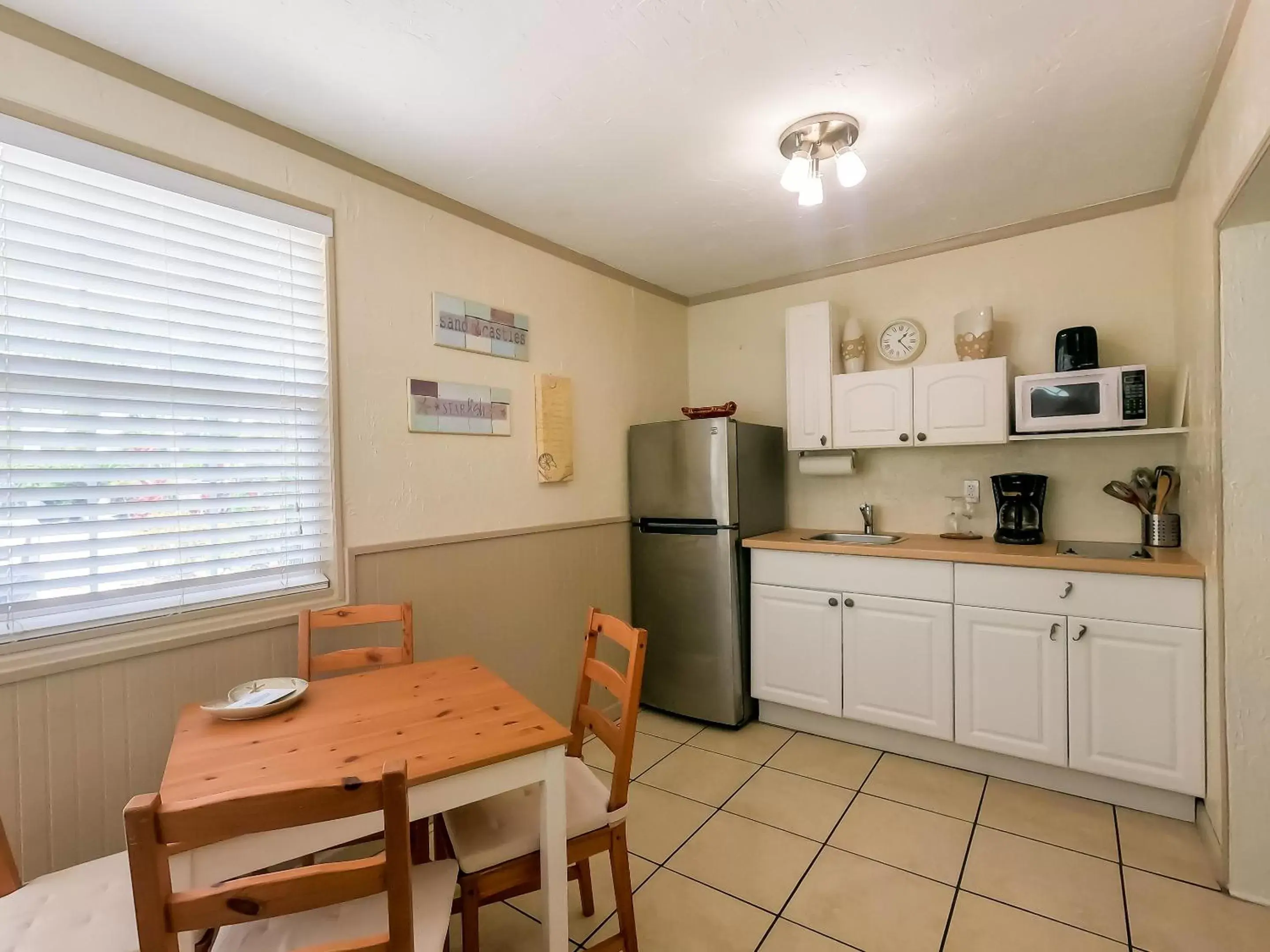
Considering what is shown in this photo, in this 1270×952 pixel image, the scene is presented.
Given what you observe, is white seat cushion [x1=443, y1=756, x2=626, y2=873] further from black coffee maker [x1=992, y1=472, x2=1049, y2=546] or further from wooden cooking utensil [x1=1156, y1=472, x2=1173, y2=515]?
wooden cooking utensil [x1=1156, y1=472, x2=1173, y2=515]

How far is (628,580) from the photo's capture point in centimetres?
339

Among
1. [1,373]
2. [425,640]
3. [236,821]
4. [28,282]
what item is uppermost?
[28,282]

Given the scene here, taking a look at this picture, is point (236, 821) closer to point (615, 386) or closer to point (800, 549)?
point (800, 549)

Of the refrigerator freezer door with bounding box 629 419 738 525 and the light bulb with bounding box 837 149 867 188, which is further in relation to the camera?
the refrigerator freezer door with bounding box 629 419 738 525

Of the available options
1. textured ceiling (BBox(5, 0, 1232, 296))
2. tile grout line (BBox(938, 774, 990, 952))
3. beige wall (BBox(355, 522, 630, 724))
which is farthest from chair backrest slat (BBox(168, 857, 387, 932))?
textured ceiling (BBox(5, 0, 1232, 296))

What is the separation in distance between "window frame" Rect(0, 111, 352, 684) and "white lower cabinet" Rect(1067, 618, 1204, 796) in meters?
2.72

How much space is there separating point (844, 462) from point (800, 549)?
0.61 meters

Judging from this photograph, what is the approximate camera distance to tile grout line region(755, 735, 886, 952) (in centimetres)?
173

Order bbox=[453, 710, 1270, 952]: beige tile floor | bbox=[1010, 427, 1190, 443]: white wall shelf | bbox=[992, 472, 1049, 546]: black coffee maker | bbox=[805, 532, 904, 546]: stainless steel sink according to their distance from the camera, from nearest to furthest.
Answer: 1. bbox=[453, 710, 1270, 952]: beige tile floor
2. bbox=[1010, 427, 1190, 443]: white wall shelf
3. bbox=[992, 472, 1049, 546]: black coffee maker
4. bbox=[805, 532, 904, 546]: stainless steel sink

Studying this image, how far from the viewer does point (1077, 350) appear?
2.59 m

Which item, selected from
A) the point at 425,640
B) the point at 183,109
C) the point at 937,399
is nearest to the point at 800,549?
the point at 937,399

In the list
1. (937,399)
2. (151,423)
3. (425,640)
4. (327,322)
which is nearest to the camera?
(151,423)

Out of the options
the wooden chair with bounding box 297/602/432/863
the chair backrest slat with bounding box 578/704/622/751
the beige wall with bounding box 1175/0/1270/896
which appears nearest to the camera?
the beige wall with bounding box 1175/0/1270/896

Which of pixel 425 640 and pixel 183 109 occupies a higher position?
pixel 183 109
